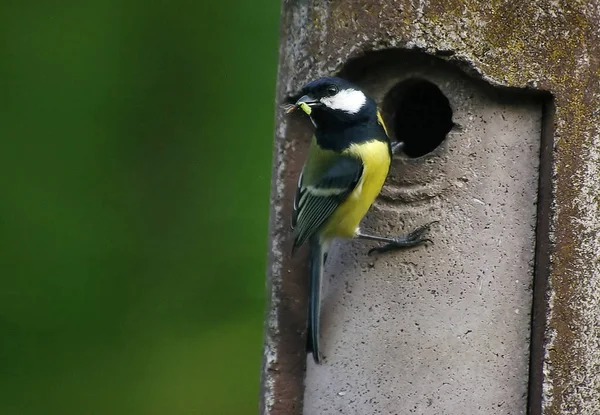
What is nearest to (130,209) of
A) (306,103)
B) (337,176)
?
(337,176)

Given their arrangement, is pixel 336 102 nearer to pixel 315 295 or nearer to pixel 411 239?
pixel 411 239

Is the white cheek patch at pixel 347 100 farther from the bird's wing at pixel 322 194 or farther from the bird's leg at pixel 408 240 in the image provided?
the bird's leg at pixel 408 240

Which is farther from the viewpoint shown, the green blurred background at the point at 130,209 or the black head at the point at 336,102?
the green blurred background at the point at 130,209

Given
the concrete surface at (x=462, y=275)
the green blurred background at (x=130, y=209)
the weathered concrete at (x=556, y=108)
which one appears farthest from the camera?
the green blurred background at (x=130, y=209)

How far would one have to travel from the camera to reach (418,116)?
10.2 ft

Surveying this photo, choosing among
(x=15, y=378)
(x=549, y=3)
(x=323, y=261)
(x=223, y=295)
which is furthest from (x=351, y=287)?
(x=15, y=378)

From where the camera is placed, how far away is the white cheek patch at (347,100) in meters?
2.79

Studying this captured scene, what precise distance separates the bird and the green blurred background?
103cm

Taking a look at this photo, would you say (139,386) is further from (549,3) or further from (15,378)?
(549,3)

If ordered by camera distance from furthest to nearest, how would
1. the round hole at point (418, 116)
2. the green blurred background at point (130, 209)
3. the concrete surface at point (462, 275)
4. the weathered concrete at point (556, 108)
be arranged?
the green blurred background at point (130, 209) → the round hole at point (418, 116) → the concrete surface at point (462, 275) → the weathered concrete at point (556, 108)

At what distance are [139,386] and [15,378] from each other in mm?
431

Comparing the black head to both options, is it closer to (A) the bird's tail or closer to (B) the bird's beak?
(B) the bird's beak

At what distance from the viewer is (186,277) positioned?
4.14 m

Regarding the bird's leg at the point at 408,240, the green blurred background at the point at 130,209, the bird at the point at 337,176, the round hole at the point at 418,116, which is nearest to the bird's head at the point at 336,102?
the bird at the point at 337,176
